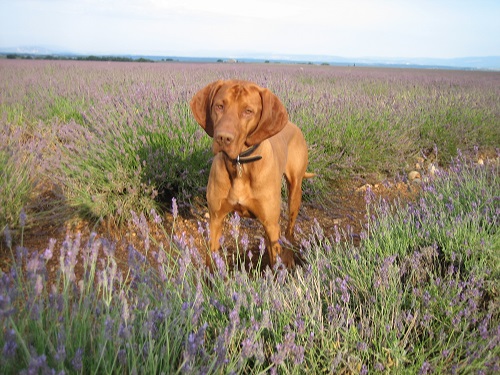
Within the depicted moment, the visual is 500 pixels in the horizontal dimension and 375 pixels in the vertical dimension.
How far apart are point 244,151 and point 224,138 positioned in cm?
38

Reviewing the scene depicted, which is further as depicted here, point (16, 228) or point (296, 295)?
point (16, 228)

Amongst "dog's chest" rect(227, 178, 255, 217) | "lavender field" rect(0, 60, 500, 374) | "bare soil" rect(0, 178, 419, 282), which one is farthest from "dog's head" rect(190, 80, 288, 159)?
"bare soil" rect(0, 178, 419, 282)

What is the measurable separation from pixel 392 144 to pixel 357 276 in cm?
387

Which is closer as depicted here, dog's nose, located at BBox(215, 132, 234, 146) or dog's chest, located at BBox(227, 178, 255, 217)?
dog's nose, located at BBox(215, 132, 234, 146)

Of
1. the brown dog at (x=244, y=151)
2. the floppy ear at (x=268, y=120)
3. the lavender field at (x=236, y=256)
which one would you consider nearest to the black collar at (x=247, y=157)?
the brown dog at (x=244, y=151)

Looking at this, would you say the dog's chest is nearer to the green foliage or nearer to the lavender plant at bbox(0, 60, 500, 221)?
the lavender plant at bbox(0, 60, 500, 221)

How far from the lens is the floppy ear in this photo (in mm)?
2623

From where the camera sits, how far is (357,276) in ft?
7.70

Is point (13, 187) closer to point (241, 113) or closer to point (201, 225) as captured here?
point (201, 225)

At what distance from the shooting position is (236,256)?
3.85 m

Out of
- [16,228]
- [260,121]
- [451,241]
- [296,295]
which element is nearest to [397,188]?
[451,241]

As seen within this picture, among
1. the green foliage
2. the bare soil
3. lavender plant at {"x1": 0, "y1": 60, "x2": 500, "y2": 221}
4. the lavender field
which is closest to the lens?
the lavender field

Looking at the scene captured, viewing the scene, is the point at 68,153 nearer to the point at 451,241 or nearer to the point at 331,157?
the point at 331,157

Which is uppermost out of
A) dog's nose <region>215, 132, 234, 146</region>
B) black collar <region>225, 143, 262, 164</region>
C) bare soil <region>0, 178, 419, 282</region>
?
dog's nose <region>215, 132, 234, 146</region>
